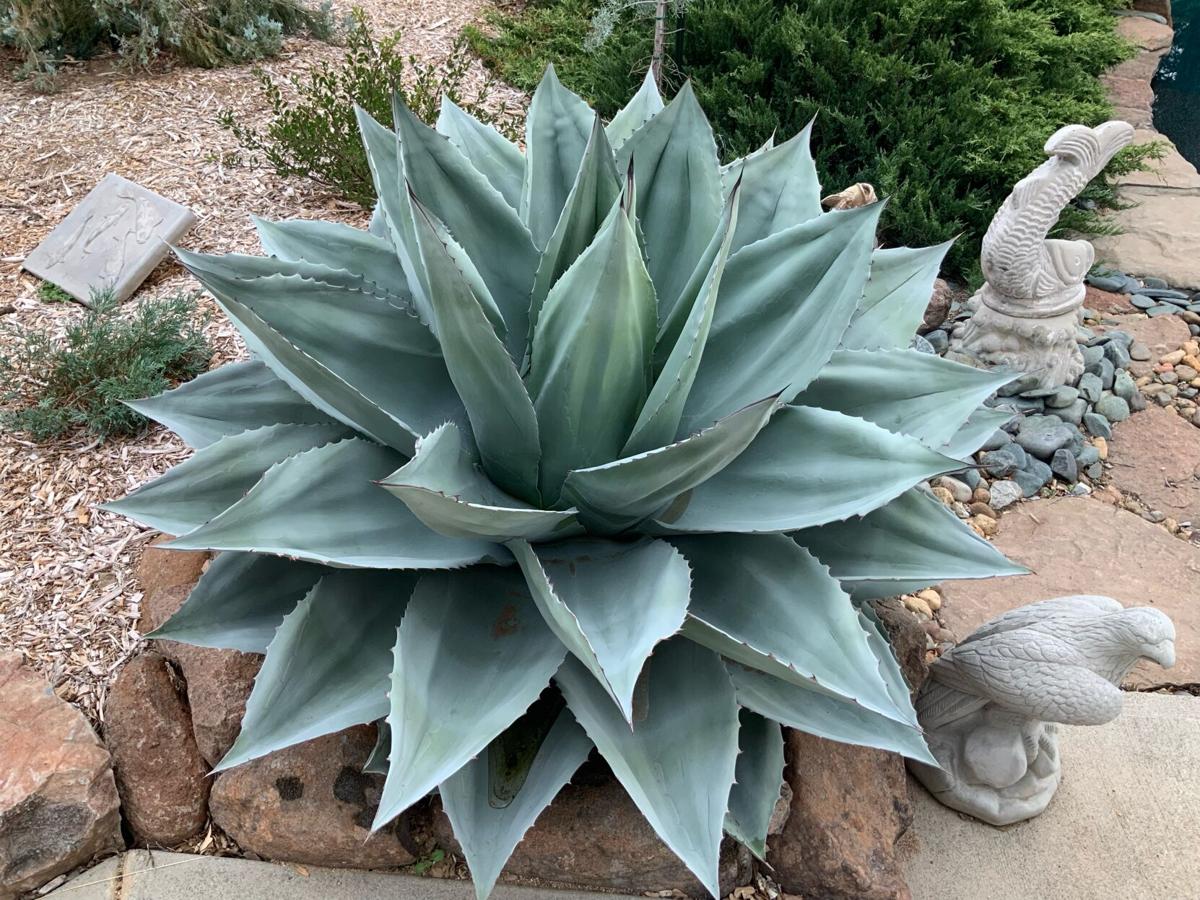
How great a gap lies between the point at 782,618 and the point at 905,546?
0.29 m

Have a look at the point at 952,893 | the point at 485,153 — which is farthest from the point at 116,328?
the point at 952,893

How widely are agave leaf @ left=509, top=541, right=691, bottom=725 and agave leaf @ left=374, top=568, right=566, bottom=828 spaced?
74 mm

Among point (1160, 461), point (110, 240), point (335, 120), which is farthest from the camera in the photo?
point (335, 120)

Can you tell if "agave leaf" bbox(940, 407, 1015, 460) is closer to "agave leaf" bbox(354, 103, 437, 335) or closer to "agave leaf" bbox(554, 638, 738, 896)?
"agave leaf" bbox(554, 638, 738, 896)

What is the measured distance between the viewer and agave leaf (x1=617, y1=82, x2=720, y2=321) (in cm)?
165

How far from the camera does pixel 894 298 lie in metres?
1.78

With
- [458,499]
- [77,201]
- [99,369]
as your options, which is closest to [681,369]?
[458,499]

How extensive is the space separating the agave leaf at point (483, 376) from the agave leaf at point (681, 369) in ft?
0.53

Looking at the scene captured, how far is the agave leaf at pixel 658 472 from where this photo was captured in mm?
1199

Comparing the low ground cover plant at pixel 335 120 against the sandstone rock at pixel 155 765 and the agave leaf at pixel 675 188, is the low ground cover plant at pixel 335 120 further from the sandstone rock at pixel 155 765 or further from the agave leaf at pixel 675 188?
the sandstone rock at pixel 155 765

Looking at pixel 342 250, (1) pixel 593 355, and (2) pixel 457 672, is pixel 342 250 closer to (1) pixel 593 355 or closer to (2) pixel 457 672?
(1) pixel 593 355

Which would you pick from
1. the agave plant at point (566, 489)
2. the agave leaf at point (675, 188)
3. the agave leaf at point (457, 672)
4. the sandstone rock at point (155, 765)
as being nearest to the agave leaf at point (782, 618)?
the agave plant at point (566, 489)

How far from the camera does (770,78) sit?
17.4ft

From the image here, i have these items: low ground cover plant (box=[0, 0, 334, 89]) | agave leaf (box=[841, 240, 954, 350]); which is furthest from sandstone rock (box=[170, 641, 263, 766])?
low ground cover plant (box=[0, 0, 334, 89])
